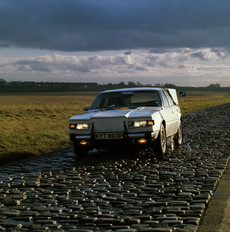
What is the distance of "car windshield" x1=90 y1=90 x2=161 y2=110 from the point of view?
10.4 metres

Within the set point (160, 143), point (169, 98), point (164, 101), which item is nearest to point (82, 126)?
point (160, 143)

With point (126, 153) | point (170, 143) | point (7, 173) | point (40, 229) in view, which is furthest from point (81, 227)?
point (170, 143)

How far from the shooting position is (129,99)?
1051 cm

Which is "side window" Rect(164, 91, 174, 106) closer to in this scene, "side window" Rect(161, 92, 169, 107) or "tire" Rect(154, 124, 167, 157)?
"side window" Rect(161, 92, 169, 107)

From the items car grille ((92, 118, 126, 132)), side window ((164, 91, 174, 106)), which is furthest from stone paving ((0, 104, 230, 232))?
side window ((164, 91, 174, 106))

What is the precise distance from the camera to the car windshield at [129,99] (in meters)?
10.4

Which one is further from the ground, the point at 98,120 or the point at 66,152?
the point at 98,120

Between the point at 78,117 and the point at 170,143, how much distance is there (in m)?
4.18

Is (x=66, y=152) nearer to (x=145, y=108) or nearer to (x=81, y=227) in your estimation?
(x=145, y=108)

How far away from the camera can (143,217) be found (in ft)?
15.4

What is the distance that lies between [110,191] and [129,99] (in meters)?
4.68

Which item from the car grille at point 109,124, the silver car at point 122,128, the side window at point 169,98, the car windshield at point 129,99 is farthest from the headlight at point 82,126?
the side window at point 169,98

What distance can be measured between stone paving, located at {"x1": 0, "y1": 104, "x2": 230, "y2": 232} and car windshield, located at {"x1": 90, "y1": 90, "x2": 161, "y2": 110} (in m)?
1.29

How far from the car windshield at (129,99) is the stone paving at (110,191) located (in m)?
1.29
